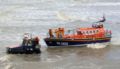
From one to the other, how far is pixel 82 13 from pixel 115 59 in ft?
115

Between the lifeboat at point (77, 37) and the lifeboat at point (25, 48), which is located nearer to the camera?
the lifeboat at point (25, 48)

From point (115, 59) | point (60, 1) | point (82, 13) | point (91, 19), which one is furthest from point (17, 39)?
point (60, 1)

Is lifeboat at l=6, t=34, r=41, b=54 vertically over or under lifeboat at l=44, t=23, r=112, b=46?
under

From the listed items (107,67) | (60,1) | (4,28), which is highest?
(60,1)

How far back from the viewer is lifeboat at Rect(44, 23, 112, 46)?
4719cm

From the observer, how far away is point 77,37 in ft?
157

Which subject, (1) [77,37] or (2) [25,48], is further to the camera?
(1) [77,37]

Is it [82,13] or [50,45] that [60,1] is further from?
[50,45]

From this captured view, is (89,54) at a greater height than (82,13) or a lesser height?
lesser

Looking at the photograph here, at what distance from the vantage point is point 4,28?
6016 cm

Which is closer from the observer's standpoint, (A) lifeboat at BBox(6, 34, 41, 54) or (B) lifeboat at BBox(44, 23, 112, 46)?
(A) lifeboat at BBox(6, 34, 41, 54)

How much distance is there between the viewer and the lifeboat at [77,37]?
4719 cm

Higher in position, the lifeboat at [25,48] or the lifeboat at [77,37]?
the lifeboat at [77,37]

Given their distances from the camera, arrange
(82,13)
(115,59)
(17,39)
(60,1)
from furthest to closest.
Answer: (60,1)
(82,13)
(17,39)
(115,59)
